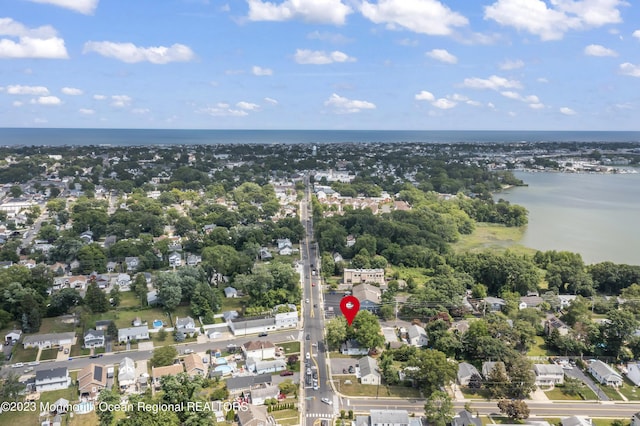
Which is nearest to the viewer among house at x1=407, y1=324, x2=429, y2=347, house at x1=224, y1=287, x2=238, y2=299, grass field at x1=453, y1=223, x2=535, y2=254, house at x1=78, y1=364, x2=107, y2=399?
house at x1=78, y1=364, x2=107, y2=399

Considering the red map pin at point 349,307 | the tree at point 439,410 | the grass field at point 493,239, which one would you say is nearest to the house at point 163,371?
the red map pin at point 349,307

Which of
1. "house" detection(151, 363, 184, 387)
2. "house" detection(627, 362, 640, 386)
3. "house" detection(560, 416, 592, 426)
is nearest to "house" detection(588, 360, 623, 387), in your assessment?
"house" detection(627, 362, 640, 386)

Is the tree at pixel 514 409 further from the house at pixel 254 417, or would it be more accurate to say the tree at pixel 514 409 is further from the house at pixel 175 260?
the house at pixel 175 260

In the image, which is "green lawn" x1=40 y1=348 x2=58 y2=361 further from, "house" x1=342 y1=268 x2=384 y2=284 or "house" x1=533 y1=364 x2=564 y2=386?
"house" x1=533 y1=364 x2=564 y2=386

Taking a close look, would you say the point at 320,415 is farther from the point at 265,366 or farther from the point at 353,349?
the point at 353,349

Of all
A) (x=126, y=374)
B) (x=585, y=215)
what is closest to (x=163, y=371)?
(x=126, y=374)

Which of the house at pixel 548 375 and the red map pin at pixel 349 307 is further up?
the red map pin at pixel 349 307
